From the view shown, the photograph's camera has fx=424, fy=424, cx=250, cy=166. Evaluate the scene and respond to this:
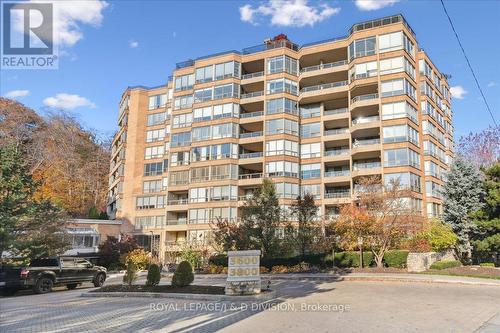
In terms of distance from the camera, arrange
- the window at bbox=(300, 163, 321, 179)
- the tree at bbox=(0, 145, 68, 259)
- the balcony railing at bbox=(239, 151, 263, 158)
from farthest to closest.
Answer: the balcony railing at bbox=(239, 151, 263, 158) → the window at bbox=(300, 163, 321, 179) → the tree at bbox=(0, 145, 68, 259)

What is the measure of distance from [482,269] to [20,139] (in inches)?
2492

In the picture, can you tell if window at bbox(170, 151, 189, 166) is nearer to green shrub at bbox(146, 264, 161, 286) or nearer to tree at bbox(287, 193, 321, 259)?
tree at bbox(287, 193, 321, 259)

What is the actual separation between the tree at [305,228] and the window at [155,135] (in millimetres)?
35085

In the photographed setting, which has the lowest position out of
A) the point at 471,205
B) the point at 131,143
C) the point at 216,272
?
the point at 216,272

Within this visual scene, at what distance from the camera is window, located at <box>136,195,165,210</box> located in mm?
59878

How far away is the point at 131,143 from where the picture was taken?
64.3 metres

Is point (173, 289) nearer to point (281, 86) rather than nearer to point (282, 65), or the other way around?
point (281, 86)

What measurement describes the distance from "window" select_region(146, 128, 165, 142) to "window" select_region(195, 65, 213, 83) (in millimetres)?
11311

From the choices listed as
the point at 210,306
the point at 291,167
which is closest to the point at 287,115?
the point at 291,167

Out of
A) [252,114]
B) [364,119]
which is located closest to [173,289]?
[364,119]

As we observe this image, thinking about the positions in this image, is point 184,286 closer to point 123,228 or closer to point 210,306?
point 210,306

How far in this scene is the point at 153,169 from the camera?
6262cm

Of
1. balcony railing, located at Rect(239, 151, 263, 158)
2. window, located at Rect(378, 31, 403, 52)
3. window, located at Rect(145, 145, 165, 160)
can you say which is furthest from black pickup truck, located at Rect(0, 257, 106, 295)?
window, located at Rect(145, 145, 165, 160)

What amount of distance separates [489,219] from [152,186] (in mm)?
43946
